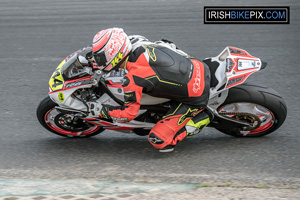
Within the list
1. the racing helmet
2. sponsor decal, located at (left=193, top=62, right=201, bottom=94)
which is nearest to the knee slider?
sponsor decal, located at (left=193, top=62, right=201, bottom=94)

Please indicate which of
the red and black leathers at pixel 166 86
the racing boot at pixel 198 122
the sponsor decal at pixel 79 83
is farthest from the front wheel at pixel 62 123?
the racing boot at pixel 198 122

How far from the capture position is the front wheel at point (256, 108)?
580 centimetres

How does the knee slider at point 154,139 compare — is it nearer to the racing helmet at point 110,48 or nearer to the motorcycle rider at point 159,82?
the motorcycle rider at point 159,82

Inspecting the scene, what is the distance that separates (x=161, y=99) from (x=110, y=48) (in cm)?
88

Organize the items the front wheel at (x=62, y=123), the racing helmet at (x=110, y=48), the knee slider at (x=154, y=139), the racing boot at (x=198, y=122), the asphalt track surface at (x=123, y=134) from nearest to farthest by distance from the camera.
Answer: the racing helmet at (x=110, y=48) < the asphalt track surface at (x=123, y=134) < the knee slider at (x=154, y=139) < the racing boot at (x=198, y=122) < the front wheel at (x=62, y=123)

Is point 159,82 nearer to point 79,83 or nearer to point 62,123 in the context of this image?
point 79,83

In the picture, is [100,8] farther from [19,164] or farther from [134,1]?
[19,164]

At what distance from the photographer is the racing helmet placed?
5297 mm

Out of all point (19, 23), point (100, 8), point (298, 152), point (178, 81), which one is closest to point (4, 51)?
point (19, 23)

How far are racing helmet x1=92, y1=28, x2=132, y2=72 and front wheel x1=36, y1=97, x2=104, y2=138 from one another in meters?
0.99
